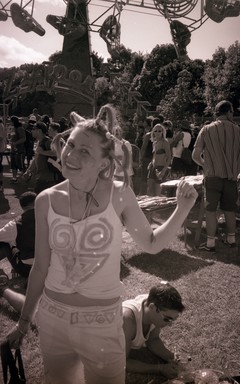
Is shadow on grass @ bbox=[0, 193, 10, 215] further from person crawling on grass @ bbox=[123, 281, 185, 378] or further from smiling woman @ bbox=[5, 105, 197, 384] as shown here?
smiling woman @ bbox=[5, 105, 197, 384]

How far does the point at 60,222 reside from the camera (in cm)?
156

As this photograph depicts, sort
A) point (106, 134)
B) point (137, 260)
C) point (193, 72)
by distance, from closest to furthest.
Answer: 1. point (106, 134)
2. point (137, 260)
3. point (193, 72)

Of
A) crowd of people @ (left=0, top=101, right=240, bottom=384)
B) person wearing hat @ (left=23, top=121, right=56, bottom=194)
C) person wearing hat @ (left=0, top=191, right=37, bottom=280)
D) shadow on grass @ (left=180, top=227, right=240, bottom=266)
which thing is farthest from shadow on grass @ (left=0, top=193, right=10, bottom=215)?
crowd of people @ (left=0, top=101, right=240, bottom=384)

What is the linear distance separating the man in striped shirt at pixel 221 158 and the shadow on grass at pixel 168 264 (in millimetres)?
655

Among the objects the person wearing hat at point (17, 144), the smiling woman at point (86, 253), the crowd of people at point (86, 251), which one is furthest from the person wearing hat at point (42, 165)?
the smiling woman at point (86, 253)

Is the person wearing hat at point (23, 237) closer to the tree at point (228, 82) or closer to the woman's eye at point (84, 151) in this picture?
the woman's eye at point (84, 151)

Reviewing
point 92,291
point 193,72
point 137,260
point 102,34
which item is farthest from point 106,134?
point 193,72

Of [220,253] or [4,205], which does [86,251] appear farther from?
[4,205]

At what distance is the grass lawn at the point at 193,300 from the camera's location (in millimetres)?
2948

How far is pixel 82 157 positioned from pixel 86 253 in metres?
0.40

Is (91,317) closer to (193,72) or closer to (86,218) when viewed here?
(86,218)

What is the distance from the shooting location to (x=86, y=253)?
153cm

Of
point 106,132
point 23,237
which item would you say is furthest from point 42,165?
point 106,132

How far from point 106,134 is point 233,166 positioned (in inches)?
154
